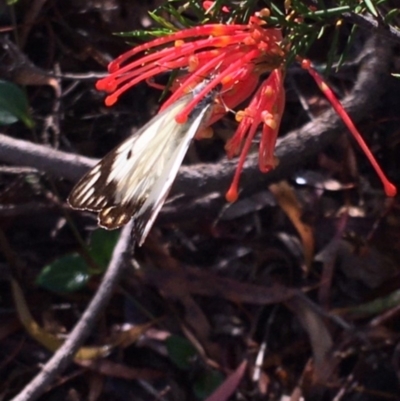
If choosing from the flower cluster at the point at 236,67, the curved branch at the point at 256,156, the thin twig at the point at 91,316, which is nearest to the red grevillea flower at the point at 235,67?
the flower cluster at the point at 236,67

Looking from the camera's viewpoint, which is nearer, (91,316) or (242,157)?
(242,157)

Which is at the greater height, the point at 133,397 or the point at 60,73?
the point at 60,73

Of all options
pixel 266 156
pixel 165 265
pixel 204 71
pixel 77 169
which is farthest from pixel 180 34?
pixel 165 265

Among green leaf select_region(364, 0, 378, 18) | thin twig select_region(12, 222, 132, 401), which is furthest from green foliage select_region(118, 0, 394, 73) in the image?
thin twig select_region(12, 222, 132, 401)

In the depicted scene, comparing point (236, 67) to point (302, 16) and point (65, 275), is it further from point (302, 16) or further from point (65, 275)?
point (65, 275)

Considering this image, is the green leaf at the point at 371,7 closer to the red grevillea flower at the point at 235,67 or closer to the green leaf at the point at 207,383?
the red grevillea flower at the point at 235,67

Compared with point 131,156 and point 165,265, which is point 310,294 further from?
point 131,156

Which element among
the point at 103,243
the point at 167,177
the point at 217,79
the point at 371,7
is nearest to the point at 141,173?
the point at 167,177
